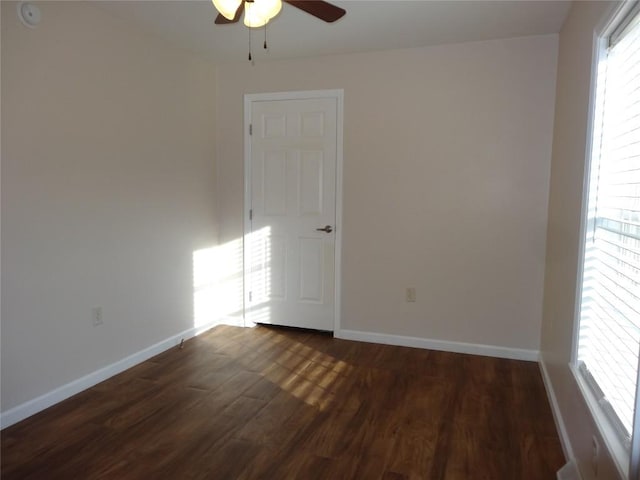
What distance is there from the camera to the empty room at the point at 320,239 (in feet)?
6.79

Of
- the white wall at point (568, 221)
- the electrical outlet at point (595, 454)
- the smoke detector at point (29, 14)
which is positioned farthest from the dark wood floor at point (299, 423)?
the smoke detector at point (29, 14)

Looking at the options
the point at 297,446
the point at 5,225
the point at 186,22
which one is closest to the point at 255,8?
the point at 186,22

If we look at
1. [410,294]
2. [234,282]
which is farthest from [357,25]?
[234,282]

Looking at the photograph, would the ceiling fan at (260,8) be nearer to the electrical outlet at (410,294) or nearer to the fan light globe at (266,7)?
the fan light globe at (266,7)

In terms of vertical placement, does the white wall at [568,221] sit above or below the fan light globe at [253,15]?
below

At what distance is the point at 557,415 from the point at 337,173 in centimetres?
239

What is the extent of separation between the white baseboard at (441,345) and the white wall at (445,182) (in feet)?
0.16

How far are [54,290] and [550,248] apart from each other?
10.7 feet

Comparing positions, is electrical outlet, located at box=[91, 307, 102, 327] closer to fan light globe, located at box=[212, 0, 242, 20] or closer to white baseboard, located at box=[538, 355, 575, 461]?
fan light globe, located at box=[212, 0, 242, 20]

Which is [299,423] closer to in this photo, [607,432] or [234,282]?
[607,432]

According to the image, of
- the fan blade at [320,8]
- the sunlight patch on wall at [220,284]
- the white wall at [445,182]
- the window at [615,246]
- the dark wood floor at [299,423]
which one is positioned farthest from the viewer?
the sunlight patch on wall at [220,284]

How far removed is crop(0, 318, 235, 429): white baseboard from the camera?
8.06 feet

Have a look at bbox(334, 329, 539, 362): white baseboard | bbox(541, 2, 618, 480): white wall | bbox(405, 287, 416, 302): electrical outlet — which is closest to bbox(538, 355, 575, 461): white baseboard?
bbox(541, 2, 618, 480): white wall

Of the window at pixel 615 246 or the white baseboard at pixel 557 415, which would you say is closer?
the window at pixel 615 246
